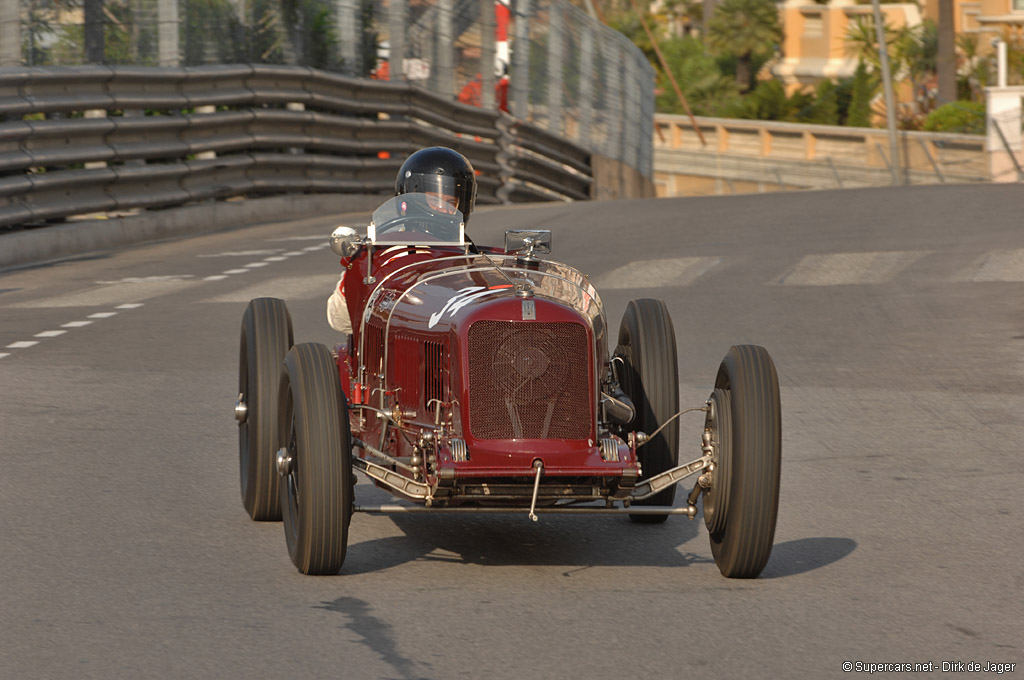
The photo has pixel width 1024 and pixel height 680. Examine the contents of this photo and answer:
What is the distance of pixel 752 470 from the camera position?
6.32 metres

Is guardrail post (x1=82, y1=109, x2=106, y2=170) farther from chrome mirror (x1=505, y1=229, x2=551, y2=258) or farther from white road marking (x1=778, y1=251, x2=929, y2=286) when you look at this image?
chrome mirror (x1=505, y1=229, x2=551, y2=258)

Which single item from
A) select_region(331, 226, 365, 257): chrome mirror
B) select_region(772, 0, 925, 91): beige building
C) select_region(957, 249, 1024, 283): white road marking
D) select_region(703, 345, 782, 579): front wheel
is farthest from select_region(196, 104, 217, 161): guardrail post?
select_region(772, 0, 925, 91): beige building

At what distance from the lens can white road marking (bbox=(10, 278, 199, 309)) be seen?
15188 millimetres

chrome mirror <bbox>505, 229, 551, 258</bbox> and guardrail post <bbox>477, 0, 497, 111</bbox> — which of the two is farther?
guardrail post <bbox>477, 0, 497, 111</bbox>

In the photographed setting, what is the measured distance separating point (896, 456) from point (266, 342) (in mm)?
3426

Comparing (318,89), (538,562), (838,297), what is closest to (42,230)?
(318,89)

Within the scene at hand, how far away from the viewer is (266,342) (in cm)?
751

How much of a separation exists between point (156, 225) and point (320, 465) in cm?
1542

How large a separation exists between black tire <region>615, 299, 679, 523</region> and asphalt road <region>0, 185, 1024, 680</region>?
1.11 feet

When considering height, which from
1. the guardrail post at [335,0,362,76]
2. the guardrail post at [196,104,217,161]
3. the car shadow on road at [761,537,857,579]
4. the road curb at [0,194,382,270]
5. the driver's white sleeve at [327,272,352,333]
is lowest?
the car shadow on road at [761,537,857,579]

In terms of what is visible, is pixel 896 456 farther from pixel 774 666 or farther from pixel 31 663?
pixel 31 663

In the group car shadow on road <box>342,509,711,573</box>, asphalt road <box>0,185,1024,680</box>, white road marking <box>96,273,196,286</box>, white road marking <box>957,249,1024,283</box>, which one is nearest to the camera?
asphalt road <box>0,185,1024,680</box>

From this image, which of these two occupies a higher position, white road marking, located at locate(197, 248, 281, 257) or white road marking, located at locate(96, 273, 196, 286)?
white road marking, located at locate(197, 248, 281, 257)

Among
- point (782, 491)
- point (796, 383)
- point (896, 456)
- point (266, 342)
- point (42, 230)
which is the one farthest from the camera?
point (42, 230)
